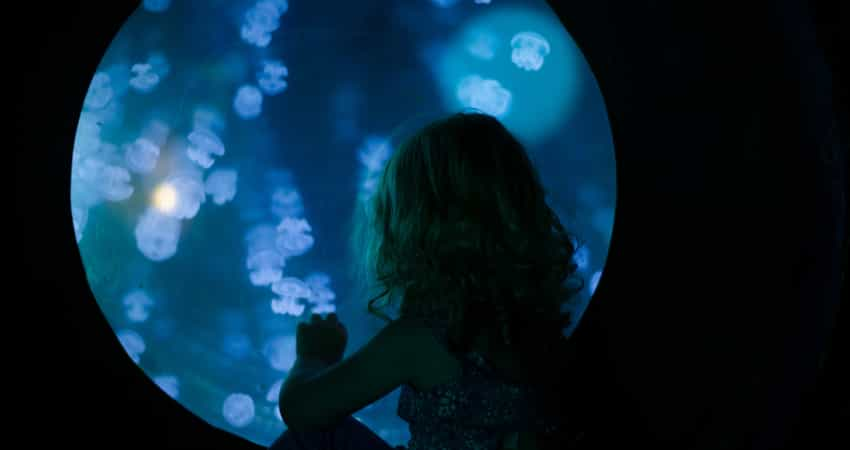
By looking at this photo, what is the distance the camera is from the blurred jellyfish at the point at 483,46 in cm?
184

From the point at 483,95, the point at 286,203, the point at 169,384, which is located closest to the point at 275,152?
the point at 286,203

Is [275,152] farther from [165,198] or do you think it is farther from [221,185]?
[165,198]

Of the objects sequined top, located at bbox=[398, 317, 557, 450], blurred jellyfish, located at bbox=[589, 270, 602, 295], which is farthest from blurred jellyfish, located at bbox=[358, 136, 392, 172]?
sequined top, located at bbox=[398, 317, 557, 450]

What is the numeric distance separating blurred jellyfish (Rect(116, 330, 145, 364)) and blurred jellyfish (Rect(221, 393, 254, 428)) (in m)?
Answer: 0.29

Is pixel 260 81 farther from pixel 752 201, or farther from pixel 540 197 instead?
pixel 752 201

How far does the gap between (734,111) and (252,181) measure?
4.80 ft

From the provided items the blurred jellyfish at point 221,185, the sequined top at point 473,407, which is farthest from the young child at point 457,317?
the blurred jellyfish at point 221,185

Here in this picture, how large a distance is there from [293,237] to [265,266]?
120mm

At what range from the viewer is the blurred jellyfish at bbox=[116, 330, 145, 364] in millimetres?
1779

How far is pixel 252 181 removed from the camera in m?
1.82

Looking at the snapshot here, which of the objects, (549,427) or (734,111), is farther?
(734,111)

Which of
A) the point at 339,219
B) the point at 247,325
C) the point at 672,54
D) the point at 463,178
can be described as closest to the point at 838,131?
the point at 672,54

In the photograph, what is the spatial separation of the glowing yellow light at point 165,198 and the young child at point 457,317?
2.41 feet

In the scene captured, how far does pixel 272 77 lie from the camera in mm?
1823
